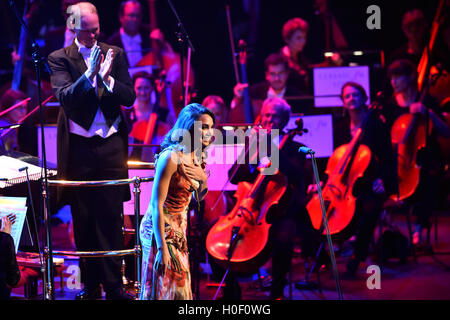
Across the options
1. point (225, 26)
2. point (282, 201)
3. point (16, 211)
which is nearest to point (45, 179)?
point (16, 211)

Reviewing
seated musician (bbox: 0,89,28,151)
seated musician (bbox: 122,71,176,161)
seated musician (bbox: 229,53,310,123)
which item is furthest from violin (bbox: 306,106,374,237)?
seated musician (bbox: 0,89,28,151)

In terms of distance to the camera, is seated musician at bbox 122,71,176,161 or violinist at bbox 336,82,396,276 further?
seated musician at bbox 122,71,176,161

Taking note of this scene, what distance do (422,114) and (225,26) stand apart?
2.91 metres

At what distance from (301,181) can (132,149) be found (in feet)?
4.83

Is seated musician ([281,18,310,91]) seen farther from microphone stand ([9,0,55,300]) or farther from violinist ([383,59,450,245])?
microphone stand ([9,0,55,300])

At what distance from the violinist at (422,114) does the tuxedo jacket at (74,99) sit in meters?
2.73

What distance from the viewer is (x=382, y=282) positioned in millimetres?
4422

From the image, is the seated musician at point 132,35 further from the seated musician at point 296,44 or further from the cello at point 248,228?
the cello at point 248,228

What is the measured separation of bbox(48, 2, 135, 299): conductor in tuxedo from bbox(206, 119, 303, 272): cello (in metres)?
0.67

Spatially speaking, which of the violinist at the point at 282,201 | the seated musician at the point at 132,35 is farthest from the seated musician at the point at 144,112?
the violinist at the point at 282,201

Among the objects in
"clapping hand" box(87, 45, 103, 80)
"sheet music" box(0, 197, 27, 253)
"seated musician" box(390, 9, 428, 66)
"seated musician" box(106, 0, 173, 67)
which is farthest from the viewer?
"seated musician" box(106, 0, 173, 67)

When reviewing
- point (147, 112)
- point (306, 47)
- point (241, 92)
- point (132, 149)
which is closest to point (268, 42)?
point (306, 47)

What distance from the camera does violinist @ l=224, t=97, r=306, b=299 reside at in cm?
403
